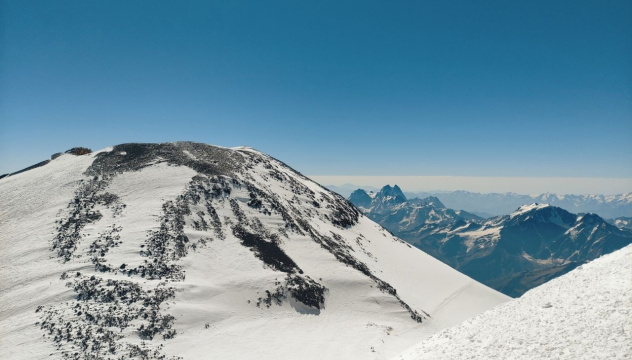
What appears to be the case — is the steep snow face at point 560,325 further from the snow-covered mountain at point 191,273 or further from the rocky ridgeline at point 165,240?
the rocky ridgeline at point 165,240

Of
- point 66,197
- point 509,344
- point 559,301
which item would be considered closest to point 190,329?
point 509,344

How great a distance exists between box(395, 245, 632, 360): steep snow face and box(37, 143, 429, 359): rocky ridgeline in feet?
87.8

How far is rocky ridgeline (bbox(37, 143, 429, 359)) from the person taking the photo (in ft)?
111

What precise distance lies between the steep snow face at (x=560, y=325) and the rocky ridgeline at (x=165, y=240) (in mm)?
26761

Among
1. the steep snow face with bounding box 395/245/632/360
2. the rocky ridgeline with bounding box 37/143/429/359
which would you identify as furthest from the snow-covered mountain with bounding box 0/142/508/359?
the steep snow face with bounding box 395/245/632/360

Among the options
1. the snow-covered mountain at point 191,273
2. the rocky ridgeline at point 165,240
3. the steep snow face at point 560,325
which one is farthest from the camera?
the snow-covered mountain at point 191,273

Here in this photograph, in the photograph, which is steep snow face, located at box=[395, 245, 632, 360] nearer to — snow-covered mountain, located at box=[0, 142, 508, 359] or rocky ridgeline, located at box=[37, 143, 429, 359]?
snow-covered mountain, located at box=[0, 142, 508, 359]

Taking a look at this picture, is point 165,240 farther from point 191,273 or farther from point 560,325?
point 560,325

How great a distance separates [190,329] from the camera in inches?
1467

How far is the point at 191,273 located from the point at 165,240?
736cm

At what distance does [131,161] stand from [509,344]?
76.7 metres

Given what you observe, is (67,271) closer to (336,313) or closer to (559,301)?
(336,313)

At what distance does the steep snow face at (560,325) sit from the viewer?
19.0 metres

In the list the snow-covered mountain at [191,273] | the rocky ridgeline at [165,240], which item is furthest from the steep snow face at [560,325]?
the rocky ridgeline at [165,240]
